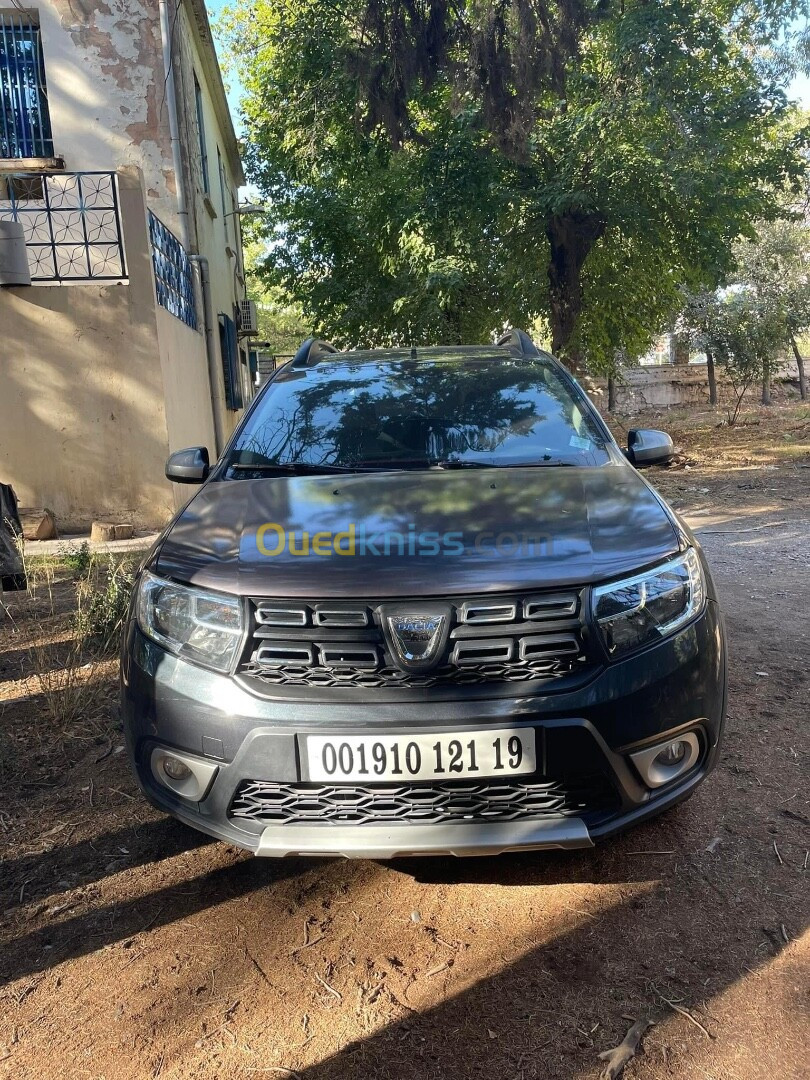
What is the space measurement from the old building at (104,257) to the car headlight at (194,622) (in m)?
5.96

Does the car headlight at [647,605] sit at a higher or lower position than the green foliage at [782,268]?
lower

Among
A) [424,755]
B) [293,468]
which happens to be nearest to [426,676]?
[424,755]

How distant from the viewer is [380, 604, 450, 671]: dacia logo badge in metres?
1.85

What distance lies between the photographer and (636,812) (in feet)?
6.36

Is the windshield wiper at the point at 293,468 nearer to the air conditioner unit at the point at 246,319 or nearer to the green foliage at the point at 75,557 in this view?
the green foliage at the point at 75,557

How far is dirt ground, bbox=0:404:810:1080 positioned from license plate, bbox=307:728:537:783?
1.69ft

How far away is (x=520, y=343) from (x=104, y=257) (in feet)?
19.1

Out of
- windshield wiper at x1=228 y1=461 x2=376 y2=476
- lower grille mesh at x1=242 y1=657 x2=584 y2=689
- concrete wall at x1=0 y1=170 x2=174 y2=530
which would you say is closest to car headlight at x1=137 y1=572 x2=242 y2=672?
lower grille mesh at x1=242 y1=657 x2=584 y2=689

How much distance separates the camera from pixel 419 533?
2.09 m

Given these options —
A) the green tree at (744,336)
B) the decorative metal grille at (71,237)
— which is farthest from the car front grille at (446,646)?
the green tree at (744,336)

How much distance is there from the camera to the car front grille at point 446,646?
6.09 ft

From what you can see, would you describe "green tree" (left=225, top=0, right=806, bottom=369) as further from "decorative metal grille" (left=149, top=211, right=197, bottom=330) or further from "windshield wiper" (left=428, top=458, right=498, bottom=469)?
"windshield wiper" (left=428, top=458, right=498, bottom=469)

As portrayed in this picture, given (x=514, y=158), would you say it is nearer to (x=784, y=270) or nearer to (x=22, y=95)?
(x=22, y=95)

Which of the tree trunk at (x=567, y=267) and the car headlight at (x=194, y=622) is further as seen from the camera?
the tree trunk at (x=567, y=267)
